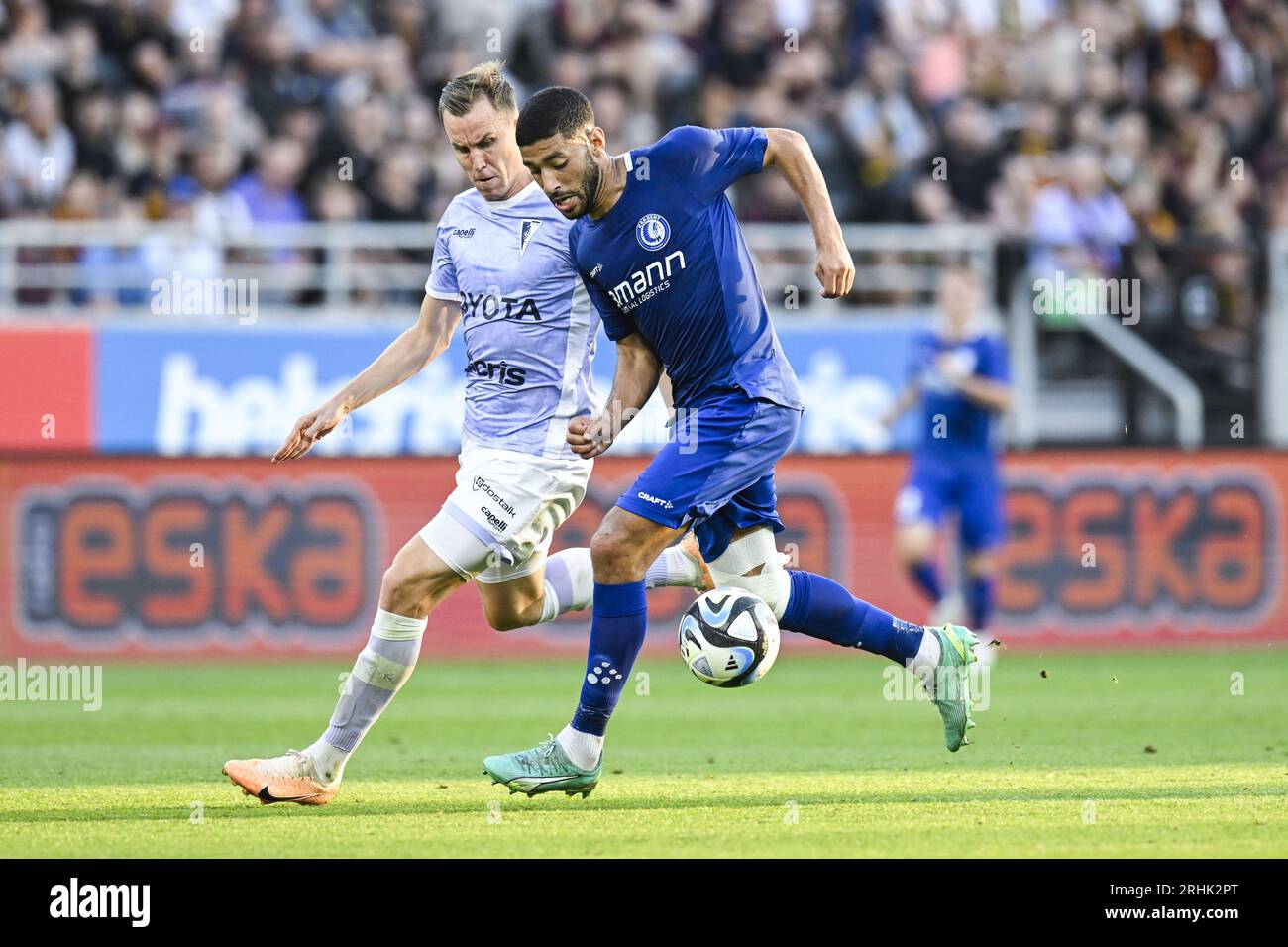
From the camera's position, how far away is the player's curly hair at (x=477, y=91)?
7090 mm

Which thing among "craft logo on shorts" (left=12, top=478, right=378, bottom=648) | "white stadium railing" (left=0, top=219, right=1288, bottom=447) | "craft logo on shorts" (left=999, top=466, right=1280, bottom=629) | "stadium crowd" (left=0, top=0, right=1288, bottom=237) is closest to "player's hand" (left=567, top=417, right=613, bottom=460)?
"craft logo on shorts" (left=12, top=478, right=378, bottom=648)

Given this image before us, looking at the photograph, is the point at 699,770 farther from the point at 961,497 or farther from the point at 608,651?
the point at 961,497

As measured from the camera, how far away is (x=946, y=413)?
13.8 meters

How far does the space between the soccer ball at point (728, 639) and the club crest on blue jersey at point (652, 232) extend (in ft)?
4.27

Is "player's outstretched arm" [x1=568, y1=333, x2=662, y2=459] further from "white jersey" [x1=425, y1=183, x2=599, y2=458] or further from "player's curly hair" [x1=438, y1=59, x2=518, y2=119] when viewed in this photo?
"player's curly hair" [x1=438, y1=59, x2=518, y2=119]

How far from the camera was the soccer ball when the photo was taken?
6938 mm

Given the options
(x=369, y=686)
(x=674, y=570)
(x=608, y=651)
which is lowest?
(x=369, y=686)

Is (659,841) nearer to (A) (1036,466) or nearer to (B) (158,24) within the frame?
(A) (1036,466)

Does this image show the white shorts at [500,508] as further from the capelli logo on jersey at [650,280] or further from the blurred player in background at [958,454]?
the blurred player in background at [958,454]

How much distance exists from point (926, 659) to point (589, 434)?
1.63 metres

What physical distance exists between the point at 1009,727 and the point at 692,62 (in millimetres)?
9143

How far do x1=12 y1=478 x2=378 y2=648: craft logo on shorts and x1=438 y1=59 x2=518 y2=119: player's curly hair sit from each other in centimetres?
714

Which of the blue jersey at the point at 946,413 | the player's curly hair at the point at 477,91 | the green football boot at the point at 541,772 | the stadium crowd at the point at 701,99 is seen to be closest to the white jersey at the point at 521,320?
the player's curly hair at the point at 477,91

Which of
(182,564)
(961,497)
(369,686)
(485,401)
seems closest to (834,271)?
(485,401)
